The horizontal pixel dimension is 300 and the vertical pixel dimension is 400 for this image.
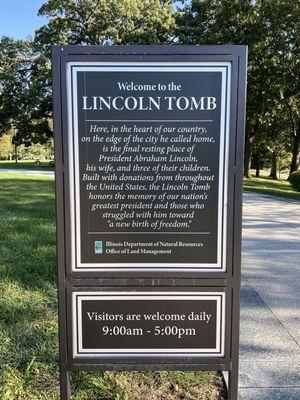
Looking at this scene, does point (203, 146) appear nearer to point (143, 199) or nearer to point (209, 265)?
point (143, 199)

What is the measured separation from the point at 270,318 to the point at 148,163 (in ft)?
7.25

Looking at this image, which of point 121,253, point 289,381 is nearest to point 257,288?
point 289,381

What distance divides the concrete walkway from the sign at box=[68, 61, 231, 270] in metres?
0.96

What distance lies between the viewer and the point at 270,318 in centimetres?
400

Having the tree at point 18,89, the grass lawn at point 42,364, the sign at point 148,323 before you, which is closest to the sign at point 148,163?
the sign at point 148,323

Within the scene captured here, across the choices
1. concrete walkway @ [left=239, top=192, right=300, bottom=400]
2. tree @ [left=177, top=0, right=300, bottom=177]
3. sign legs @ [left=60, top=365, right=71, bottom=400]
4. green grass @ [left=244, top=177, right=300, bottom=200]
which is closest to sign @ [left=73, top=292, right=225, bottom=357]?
sign legs @ [left=60, top=365, right=71, bottom=400]

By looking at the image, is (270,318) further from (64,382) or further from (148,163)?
(148,163)

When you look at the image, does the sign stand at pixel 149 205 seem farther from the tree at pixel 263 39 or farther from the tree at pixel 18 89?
the tree at pixel 18 89

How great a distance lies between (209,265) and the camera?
2.60m

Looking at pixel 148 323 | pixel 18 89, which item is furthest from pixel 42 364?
pixel 18 89

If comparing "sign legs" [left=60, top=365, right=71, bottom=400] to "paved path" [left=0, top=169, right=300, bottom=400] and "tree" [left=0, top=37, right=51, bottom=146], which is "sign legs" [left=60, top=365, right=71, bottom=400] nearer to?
"paved path" [left=0, top=169, right=300, bottom=400]

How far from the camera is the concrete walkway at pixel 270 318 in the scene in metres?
2.94

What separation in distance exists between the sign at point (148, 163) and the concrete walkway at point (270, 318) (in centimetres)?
96

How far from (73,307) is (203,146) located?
1.20 metres
